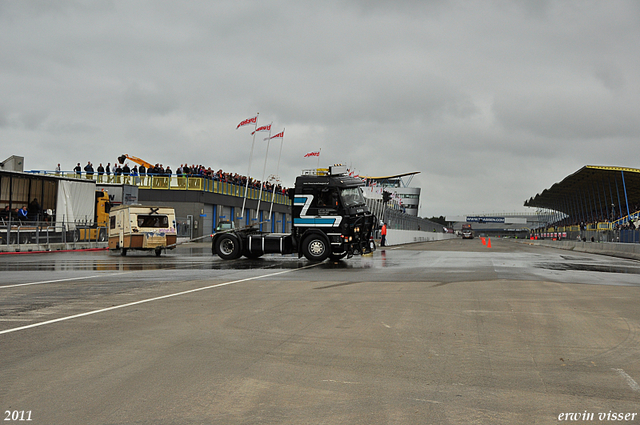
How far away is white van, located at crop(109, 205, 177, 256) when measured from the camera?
84.4 ft

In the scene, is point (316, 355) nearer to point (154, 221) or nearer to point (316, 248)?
point (316, 248)

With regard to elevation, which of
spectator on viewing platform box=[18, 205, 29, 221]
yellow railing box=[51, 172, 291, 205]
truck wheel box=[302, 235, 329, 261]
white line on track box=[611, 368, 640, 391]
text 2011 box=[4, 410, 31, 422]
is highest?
yellow railing box=[51, 172, 291, 205]

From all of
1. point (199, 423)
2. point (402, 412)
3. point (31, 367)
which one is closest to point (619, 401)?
point (402, 412)

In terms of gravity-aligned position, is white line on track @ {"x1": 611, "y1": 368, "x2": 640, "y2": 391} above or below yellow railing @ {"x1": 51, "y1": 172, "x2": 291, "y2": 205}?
below

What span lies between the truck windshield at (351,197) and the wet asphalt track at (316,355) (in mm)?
9088

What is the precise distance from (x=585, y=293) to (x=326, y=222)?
1038 centimetres

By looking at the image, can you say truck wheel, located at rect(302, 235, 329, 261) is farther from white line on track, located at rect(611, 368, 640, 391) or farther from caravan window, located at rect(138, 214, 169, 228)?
white line on track, located at rect(611, 368, 640, 391)

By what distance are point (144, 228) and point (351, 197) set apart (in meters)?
10.4

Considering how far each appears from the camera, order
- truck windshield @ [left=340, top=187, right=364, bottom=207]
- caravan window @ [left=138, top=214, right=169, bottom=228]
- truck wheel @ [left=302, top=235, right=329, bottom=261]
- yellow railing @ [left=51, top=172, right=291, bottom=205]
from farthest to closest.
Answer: yellow railing @ [left=51, top=172, right=291, bottom=205], caravan window @ [left=138, top=214, right=169, bottom=228], truck windshield @ [left=340, top=187, right=364, bottom=207], truck wheel @ [left=302, top=235, right=329, bottom=261]

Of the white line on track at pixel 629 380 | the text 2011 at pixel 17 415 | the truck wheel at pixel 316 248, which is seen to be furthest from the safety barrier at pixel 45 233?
the white line on track at pixel 629 380

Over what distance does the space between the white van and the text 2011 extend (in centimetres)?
2217

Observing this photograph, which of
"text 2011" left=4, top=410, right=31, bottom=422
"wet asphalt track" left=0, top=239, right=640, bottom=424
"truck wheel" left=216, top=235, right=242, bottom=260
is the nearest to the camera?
"text 2011" left=4, top=410, right=31, bottom=422

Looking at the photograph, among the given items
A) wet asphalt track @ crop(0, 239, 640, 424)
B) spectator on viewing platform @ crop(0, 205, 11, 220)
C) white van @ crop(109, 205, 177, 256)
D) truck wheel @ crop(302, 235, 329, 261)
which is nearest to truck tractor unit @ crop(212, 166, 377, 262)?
truck wheel @ crop(302, 235, 329, 261)

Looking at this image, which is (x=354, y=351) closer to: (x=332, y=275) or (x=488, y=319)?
(x=488, y=319)
